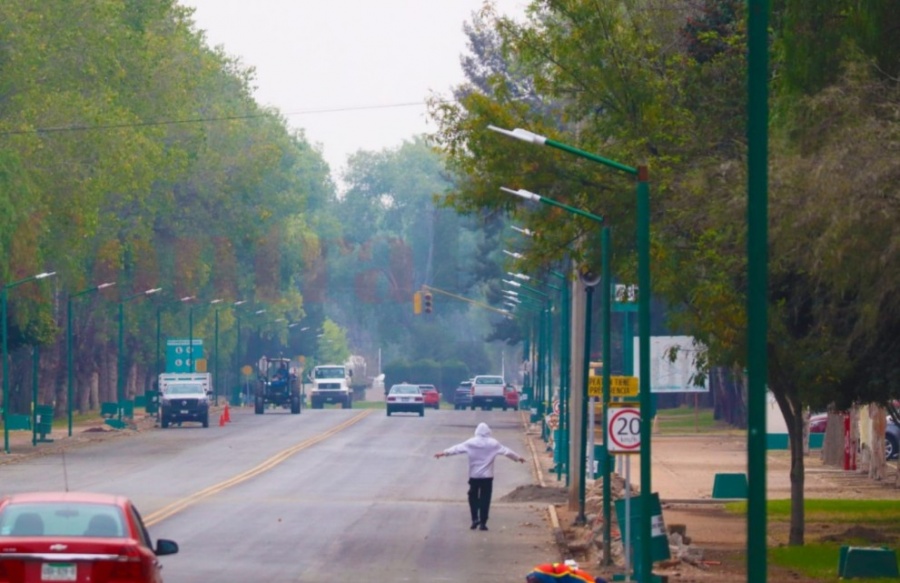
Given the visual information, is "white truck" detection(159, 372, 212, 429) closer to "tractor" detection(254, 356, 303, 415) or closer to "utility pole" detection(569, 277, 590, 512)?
"tractor" detection(254, 356, 303, 415)

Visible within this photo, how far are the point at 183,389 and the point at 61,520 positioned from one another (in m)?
59.2

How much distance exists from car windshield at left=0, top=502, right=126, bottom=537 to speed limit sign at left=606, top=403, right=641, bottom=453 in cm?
885

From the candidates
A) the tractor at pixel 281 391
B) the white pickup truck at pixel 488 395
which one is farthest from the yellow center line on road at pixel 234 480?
the white pickup truck at pixel 488 395

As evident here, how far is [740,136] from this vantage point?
90.2 ft

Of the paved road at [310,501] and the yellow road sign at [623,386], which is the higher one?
the yellow road sign at [623,386]

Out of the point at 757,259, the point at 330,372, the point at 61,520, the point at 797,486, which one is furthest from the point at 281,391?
the point at 757,259

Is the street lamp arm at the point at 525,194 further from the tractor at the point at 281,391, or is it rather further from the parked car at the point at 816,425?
the tractor at the point at 281,391

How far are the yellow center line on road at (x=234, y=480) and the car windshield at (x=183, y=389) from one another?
658 cm

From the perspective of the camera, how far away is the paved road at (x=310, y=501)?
23469 mm

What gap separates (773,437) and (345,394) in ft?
170

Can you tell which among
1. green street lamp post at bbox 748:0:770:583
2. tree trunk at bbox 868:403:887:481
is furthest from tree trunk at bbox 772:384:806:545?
tree trunk at bbox 868:403:887:481

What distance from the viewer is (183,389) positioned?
72.7 m

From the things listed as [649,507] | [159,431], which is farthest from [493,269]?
[649,507]

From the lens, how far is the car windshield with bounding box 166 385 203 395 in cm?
7244
